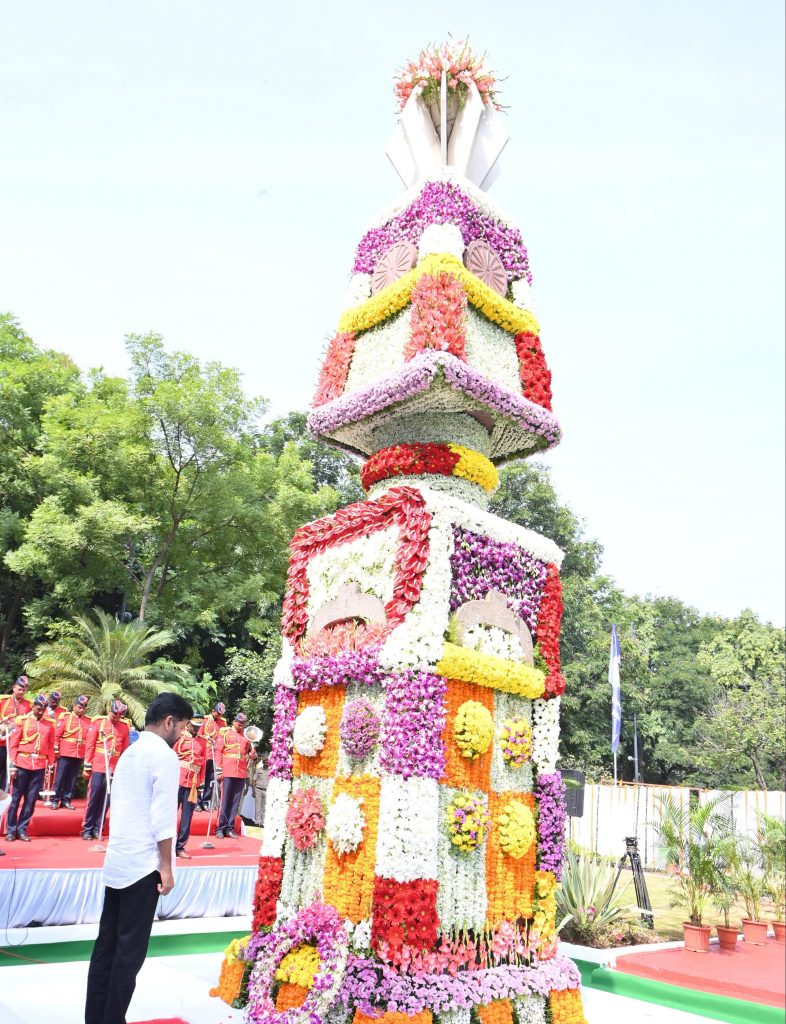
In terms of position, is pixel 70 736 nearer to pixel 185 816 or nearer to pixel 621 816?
pixel 185 816

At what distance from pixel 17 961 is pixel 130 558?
14628 mm

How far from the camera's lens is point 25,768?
433 inches

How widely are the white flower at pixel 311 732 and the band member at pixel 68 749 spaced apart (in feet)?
21.0

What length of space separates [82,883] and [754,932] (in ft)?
28.2

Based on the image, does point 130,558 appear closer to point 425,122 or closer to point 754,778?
→ point 425,122

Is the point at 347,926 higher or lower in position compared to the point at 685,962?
higher

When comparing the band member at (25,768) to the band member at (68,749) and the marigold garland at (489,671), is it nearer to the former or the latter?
the band member at (68,749)

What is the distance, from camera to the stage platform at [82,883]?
28.9ft

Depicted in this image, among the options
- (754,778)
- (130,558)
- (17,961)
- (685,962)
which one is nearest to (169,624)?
(130,558)

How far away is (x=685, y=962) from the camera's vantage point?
31.1ft

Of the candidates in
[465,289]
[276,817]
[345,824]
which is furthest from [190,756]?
[465,289]

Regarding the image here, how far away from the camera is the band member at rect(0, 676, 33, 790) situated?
1169cm

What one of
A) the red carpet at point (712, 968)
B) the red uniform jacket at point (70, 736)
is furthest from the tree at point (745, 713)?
the red uniform jacket at point (70, 736)

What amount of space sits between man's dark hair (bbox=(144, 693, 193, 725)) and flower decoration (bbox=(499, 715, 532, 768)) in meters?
3.50
